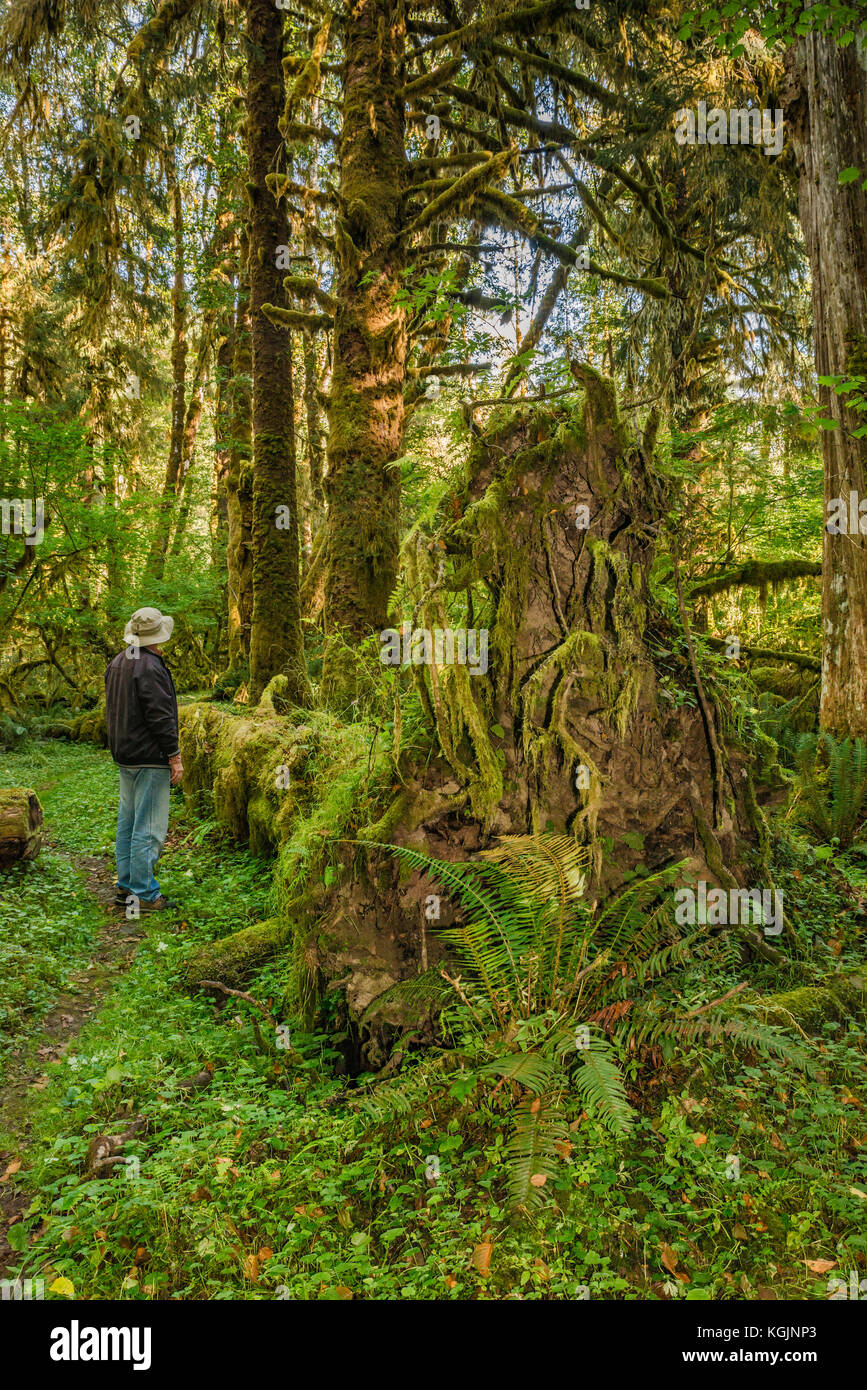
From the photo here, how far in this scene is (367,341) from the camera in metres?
7.43

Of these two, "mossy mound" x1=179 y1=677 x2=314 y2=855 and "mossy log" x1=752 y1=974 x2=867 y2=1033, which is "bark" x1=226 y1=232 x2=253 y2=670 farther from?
"mossy log" x1=752 y1=974 x2=867 y2=1033

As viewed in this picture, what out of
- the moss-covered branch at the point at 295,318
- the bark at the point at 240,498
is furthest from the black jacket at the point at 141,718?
the bark at the point at 240,498

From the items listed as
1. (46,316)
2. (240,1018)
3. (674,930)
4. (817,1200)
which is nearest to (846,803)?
(674,930)

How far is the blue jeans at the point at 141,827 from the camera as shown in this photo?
5.75 m

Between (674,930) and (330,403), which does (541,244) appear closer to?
(330,403)

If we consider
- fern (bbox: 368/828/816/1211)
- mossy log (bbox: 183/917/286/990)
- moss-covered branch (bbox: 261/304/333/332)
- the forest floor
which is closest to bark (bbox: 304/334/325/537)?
moss-covered branch (bbox: 261/304/333/332)

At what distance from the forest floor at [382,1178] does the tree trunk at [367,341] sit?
172 inches

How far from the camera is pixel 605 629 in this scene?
4145 mm

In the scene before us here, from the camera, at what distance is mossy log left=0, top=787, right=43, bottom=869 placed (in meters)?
5.76

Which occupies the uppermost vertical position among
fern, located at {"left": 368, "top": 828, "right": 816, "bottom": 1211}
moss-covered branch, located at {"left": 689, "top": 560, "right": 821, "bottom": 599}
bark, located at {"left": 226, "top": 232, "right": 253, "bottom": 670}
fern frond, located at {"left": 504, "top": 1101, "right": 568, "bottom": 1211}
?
bark, located at {"left": 226, "top": 232, "right": 253, "bottom": 670}

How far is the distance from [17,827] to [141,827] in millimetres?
1000

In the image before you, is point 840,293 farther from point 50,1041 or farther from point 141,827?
point 50,1041

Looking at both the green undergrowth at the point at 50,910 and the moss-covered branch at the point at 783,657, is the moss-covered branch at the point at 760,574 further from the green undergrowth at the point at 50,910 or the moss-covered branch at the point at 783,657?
the green undergrowth at the point at 50,910

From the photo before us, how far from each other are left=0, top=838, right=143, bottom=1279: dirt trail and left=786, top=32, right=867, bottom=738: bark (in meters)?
5.81
